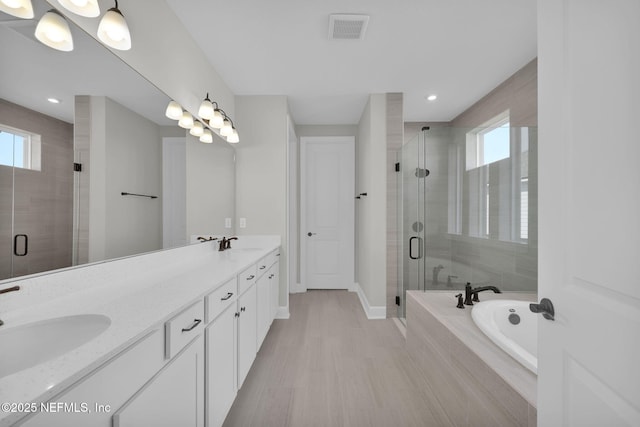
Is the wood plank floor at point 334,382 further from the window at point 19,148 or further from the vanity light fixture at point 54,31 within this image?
the vanity light fixture at point 54,31

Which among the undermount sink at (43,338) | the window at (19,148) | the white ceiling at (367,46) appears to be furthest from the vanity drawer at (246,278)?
the white ceiling at (367,46)

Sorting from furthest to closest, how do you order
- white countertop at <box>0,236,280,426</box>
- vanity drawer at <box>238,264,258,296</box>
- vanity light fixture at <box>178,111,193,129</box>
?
1. vanity light fixture at <box>178,111,193,129</box>
2. vanity drawer at <box>238,264,258,296</box>
3. white countertop at <box>0,236,280,426</box>

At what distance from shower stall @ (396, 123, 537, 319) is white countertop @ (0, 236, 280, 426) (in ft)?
5.93

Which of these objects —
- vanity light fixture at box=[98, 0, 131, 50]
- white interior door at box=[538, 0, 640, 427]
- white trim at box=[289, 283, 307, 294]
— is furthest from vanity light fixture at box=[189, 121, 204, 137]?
white trim at box=[289, 283, 307, 294]

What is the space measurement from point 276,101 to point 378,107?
3.98 feet

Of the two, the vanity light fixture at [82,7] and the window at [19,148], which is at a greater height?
the vanity light fixture at [82,7]

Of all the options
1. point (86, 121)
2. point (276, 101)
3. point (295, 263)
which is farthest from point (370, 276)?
point (86, 121)

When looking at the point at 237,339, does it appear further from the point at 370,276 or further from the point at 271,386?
the point at 370,276

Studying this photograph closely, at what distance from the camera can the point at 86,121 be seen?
1152 millimetres

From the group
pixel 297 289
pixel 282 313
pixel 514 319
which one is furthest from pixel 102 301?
pixel 297 289

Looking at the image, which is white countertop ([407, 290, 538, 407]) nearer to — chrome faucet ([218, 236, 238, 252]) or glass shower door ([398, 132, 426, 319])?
glass shower door ([398, 132, 426, 319])

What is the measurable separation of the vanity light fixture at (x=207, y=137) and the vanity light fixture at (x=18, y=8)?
1302 millimetres

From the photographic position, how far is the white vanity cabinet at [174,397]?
736mm

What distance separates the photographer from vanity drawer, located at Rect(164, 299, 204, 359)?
895mm
